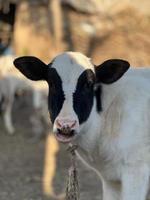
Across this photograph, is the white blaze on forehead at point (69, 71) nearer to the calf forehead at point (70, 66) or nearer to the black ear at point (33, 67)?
the calf forehead at point (70, 66)

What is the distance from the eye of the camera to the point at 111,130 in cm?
487

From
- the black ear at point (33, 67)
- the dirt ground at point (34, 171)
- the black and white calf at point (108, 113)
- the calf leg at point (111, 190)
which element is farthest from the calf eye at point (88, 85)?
the dirt ground at point (34, 171)

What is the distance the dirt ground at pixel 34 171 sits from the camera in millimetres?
8289

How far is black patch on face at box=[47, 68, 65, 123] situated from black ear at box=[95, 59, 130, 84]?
32 centimetres

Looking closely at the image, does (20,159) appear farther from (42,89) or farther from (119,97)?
(119,97)

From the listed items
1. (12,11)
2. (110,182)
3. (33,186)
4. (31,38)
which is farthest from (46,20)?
(110,182)

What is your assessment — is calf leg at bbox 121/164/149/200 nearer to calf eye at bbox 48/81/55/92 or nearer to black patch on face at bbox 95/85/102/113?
black patch on face at bbox 95/85/102/113

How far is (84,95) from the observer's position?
4582 mm

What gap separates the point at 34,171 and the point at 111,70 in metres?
5.27

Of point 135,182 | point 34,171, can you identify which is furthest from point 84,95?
point 34,171

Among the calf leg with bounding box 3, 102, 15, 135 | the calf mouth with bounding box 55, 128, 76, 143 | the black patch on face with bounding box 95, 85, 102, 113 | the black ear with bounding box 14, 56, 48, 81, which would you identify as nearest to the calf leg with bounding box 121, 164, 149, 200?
the black patch on face with bounding box 95, 85, 102, 113

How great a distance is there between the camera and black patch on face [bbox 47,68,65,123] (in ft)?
14.8

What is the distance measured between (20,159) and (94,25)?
5506 millimetres

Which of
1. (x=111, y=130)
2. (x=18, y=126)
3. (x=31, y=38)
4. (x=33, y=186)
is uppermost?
(x=111, y=130)
